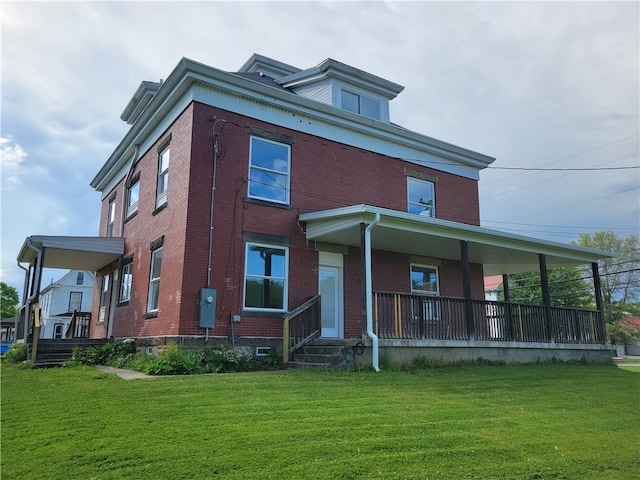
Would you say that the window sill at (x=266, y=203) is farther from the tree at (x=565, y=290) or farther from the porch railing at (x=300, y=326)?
the tree at (x=565, y=290)

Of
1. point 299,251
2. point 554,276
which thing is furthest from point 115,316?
point 554,276

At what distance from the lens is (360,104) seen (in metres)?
16.1

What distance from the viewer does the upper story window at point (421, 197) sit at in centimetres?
1611

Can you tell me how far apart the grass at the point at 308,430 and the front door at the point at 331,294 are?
481 centimetres

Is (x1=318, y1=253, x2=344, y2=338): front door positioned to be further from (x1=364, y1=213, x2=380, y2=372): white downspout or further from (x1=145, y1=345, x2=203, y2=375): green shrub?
(x1=145, y1=345, x2=203, y2=375): green shrub

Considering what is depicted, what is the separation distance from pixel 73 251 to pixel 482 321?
40.1 ft

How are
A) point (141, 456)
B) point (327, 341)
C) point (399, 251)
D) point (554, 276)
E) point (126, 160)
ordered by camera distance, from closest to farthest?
point (141, 456), point (327, 341), point (399, 251), point (126, 160), point (554, 276)

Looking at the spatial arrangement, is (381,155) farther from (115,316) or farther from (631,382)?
(115,316)

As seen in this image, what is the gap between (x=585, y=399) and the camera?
812 cm

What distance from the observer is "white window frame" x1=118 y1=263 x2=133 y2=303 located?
15203 millimetres

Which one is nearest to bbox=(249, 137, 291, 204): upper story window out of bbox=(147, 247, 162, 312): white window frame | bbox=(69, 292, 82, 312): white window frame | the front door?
the front door

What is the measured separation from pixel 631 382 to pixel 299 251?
8.06 meters

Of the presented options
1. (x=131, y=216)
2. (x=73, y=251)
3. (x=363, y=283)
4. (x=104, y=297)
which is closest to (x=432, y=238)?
(x=363, y=283)

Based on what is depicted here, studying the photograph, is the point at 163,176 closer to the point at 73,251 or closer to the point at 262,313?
the point at 73,251
